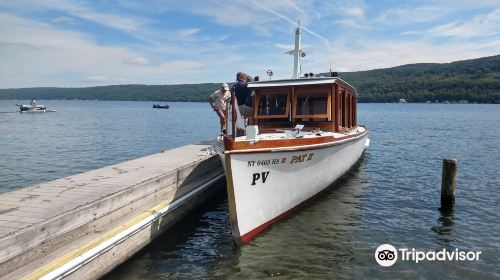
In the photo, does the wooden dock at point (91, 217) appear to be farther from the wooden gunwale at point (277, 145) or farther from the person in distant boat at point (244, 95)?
the person in distant boat at point (244, 95)

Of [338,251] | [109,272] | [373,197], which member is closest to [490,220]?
[373,197]

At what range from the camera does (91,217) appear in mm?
7602

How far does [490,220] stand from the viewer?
1197cm

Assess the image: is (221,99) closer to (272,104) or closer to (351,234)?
(272,104)

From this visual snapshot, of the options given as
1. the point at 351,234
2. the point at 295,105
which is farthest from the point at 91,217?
the point at 295,105

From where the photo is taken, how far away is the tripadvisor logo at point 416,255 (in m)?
9.37

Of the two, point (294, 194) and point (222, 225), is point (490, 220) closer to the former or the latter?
point (294, 194)

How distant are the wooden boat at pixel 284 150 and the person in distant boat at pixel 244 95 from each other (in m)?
0.33

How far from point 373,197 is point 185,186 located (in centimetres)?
737

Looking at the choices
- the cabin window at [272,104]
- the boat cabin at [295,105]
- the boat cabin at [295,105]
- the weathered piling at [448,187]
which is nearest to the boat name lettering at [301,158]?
the boat cabin at [295,105]

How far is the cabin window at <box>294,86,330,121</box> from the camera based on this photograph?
1358 centimetres

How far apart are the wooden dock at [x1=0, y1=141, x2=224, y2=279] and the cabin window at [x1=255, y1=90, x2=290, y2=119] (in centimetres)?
328

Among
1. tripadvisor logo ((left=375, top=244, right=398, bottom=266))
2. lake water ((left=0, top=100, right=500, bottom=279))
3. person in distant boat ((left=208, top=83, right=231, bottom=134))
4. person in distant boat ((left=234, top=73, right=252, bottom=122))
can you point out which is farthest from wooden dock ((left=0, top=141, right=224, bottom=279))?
tripadvisor logo ((left=375, top=244, right=398, bottom=266))

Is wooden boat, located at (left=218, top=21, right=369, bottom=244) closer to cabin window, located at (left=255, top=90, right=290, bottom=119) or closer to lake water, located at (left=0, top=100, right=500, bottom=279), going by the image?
cabin window, located at (left=255, top=90, right=290, bottom=119)
